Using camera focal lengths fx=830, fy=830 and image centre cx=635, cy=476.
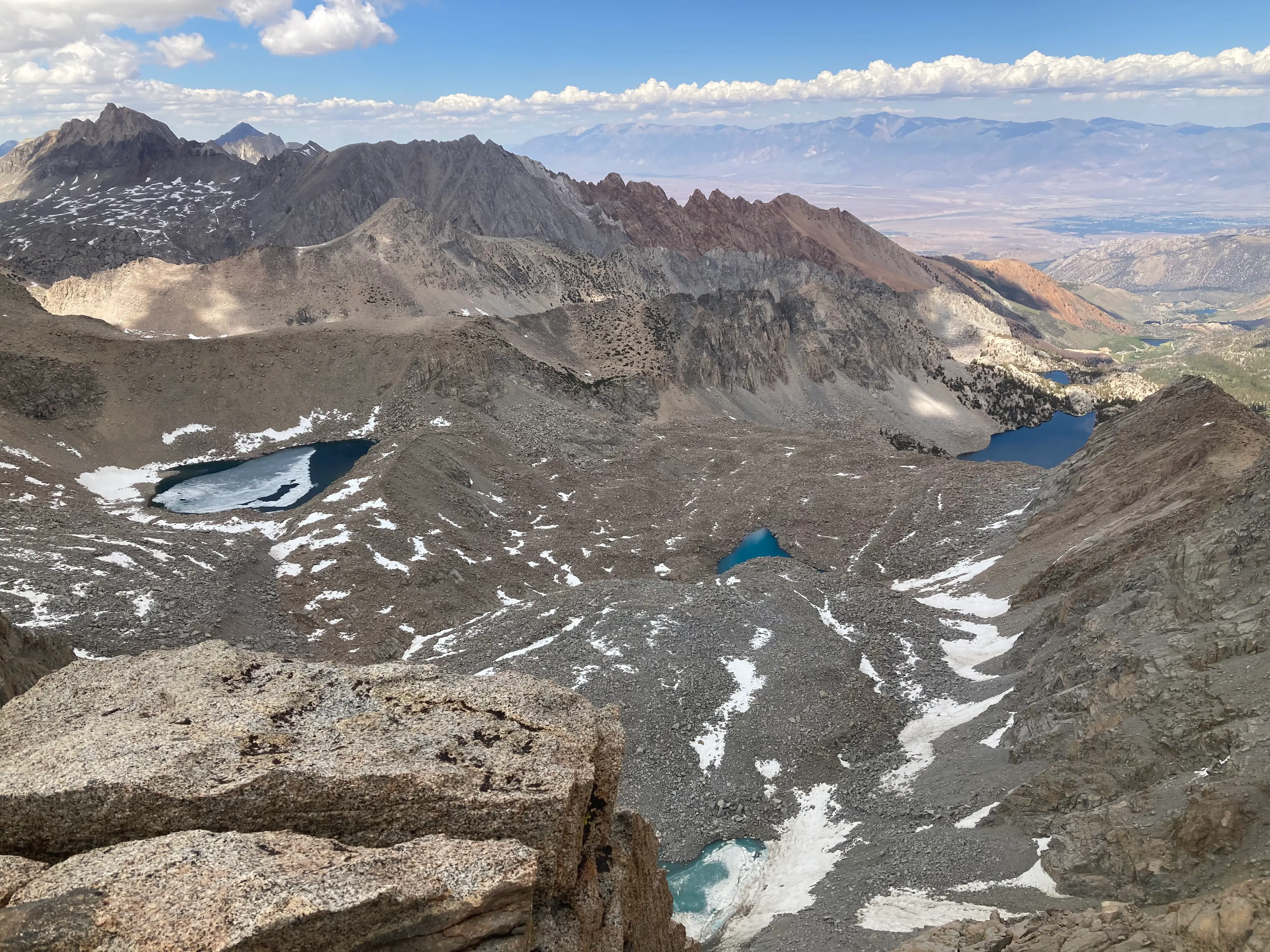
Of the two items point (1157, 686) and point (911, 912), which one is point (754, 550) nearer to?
point (1157, 686)

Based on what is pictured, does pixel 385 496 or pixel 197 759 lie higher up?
pixel 197 759

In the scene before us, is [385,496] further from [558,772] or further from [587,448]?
[558,772]

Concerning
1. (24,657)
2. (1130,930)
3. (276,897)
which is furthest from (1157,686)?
(24,657)

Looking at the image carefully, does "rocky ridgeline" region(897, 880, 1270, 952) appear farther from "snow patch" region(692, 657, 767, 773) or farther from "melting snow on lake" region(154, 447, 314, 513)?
"melting snow on lake" region(154, 447, 314, 513)

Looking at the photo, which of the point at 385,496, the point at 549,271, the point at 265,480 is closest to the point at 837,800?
the point at 385,496

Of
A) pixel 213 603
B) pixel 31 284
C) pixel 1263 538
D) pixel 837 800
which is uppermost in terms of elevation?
pixel 31 284

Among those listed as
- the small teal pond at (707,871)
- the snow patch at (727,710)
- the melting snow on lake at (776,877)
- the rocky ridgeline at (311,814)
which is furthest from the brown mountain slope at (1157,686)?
the rocky ridgeline at (311,814)

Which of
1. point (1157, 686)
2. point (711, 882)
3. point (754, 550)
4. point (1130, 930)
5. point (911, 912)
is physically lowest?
point (711, 882)
